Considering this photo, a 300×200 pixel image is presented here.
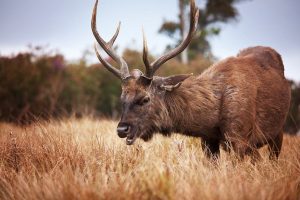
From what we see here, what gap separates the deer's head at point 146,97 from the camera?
19.2ft

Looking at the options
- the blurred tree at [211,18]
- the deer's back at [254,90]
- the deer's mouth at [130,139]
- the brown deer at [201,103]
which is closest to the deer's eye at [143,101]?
the brown deer at [201,103]

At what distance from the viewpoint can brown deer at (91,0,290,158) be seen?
19.5 ft

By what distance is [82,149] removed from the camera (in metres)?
5.68

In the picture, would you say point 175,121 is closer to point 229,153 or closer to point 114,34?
point 229,153

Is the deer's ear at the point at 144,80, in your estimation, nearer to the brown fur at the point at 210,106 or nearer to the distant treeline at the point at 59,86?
the brown fur at the point at 210,106

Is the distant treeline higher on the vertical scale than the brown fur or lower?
lower

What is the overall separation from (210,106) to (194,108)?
0.74 ft

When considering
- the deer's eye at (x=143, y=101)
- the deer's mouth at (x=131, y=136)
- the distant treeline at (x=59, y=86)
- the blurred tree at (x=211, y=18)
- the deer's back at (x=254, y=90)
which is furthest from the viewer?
the blurred tree at (x=211, y=18)

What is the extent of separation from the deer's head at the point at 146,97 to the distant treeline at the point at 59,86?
7.68 meters

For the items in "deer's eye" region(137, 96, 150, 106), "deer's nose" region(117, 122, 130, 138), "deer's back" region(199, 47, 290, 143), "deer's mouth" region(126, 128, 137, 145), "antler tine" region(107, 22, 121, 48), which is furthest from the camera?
"antler tine" region(107, 22, 121, 48)

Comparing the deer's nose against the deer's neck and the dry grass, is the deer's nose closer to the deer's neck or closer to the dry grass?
the dry grass

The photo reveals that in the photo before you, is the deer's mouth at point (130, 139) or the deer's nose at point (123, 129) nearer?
the deer's nose at point (123, 129)

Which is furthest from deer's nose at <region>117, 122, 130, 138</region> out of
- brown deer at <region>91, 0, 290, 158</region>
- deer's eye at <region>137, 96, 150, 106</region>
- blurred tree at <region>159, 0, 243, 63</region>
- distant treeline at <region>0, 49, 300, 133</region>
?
blurred tree at <region>159, 0, 243, 63</region>

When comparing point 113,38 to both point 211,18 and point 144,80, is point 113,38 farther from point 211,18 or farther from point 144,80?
point 211,18
